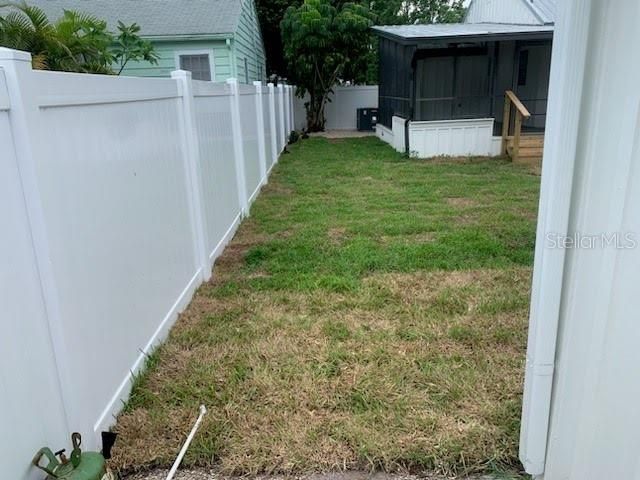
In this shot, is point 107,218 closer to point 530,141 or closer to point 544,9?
point 530,141

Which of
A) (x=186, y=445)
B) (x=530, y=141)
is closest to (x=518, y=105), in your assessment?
(x=530, y=141)

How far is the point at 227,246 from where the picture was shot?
5090mm

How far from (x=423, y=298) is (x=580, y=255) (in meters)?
2.02

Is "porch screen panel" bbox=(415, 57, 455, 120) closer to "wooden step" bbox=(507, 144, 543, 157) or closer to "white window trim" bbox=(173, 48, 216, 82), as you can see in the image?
"wooden step" bbox=(507, 144, 543, 157)

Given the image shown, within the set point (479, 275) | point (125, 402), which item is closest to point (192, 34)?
point (479, 275)

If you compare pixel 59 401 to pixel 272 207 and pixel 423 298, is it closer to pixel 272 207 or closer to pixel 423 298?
pixel 423 298

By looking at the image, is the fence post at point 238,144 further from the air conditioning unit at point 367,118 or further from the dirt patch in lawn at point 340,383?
the air conditioning unit at point 367,118

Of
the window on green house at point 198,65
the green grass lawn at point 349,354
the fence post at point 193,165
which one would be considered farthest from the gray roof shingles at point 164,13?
the fence post at point 193,165

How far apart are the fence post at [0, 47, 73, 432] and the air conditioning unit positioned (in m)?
19.2

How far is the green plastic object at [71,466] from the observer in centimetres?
164

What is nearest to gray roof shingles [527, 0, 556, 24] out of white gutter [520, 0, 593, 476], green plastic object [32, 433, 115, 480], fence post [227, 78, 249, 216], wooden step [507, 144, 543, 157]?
wooden step [507, 144, 543, 157]

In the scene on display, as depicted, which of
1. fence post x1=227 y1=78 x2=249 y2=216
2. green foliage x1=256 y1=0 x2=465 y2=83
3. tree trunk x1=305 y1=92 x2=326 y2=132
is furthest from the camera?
green foliage x1=256 y1=0 x2=465 y2=83

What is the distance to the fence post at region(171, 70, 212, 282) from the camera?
3703mm

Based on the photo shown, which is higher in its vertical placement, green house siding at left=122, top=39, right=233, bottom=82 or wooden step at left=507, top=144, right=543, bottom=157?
green house siding at left=122, top=39, right=233, bottom=82
